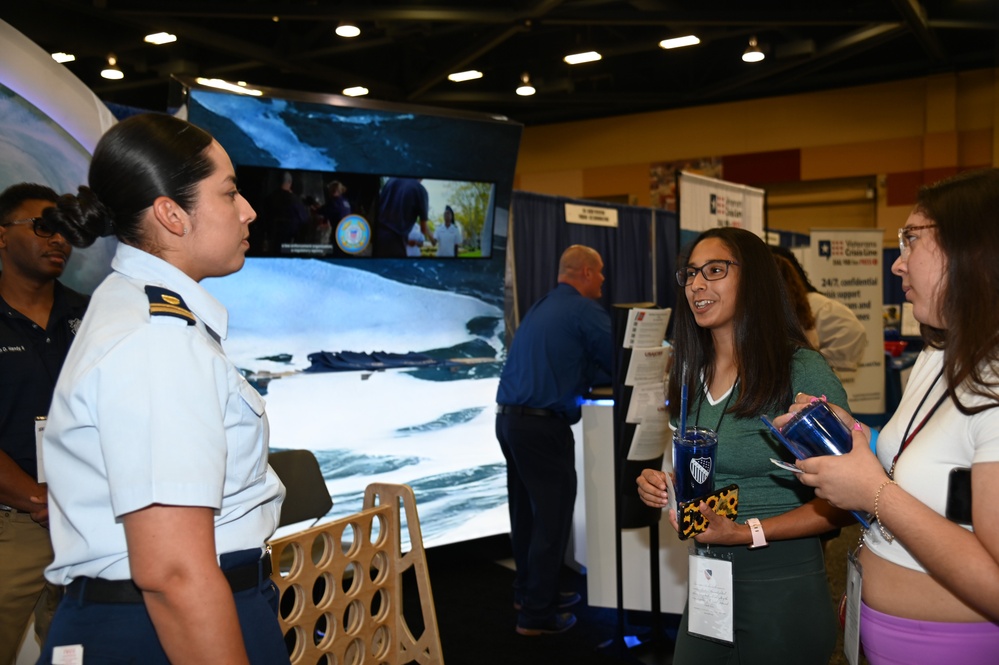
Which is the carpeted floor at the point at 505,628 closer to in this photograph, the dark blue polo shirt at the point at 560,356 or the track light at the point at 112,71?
the dark blue polo shirt at the point at 560,356

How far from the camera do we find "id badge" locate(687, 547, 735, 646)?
1.65m

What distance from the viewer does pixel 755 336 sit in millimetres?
1789

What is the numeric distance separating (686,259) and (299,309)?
2594 millimetres

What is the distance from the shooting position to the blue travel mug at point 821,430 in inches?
50.9

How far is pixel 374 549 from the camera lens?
2.14 meters

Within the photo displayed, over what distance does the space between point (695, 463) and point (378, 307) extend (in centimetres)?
313

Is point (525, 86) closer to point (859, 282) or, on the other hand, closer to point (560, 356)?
point (859, 282)

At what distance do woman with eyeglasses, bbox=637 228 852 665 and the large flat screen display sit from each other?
8.35 feet

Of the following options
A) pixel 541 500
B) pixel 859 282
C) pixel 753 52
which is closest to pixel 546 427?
pixel 541 500

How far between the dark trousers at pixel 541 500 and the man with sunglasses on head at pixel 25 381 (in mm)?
2134

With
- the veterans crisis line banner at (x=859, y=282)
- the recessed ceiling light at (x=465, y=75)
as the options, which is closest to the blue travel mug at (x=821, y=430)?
the veterans crisis line banner at (x=859, y=282)

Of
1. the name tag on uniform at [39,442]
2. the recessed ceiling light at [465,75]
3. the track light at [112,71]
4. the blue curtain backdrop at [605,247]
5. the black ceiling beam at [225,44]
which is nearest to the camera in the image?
the name tag on uniform at [39,442]

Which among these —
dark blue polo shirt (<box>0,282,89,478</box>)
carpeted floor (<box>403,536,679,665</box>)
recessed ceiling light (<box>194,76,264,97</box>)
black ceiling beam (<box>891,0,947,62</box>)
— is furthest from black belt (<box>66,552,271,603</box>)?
black ceiling beam (<box>891,0,947,62</box>)

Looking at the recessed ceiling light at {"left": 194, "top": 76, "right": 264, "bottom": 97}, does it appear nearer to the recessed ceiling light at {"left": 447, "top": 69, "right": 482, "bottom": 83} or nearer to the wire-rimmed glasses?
the wire-rimmed glasses
